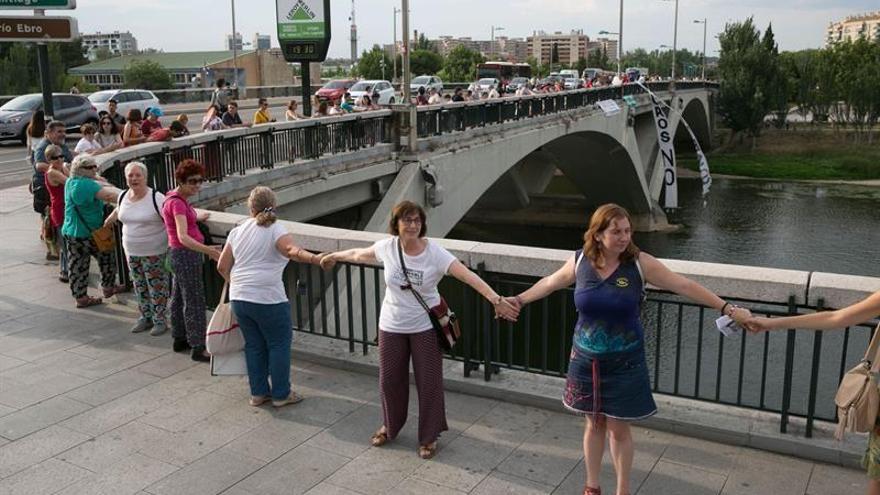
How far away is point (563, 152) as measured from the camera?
3938 cm

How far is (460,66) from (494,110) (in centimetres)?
7866

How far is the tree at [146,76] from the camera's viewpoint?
229 feet

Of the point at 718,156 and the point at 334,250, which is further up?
the point at 334,250

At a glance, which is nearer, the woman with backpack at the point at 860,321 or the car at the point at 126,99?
the woman with backpack at the point at 860,321

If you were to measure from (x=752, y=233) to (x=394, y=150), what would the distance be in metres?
28.7

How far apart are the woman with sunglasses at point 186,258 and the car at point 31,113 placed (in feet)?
73.3

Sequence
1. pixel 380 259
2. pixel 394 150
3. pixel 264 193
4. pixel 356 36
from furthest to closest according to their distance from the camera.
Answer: pixel 356 36
pixel 394 150
pixel 264 193
pixel 380 259

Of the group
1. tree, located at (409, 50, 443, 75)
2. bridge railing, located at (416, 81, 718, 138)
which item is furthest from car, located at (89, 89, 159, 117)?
tree, located at (409, 50, 443, 75)

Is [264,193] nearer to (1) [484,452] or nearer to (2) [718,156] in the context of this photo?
(1) [484,452]

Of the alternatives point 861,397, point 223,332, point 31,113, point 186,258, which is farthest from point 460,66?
point 861,397

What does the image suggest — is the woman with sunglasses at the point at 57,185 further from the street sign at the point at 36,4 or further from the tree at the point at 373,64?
the tree at the point at 373,64

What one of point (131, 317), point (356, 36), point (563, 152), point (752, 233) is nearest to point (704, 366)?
point (131, 317)

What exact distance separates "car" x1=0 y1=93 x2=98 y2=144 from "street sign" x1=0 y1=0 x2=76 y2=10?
1898cm

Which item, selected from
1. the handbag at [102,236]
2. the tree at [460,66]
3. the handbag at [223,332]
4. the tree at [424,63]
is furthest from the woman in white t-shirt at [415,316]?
the tree at [424,63]
